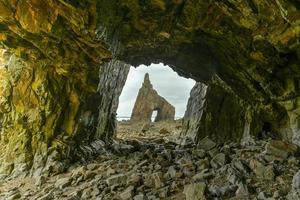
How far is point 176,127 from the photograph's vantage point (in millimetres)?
26984

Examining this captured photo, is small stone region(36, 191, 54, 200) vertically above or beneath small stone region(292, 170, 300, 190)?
beneath

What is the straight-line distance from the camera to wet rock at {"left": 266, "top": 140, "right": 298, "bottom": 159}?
9789mm

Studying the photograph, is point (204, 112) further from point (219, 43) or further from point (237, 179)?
point (237, 179)

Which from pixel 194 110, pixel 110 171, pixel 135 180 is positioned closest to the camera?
pixel 135 180

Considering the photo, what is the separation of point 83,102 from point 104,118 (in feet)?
10.0

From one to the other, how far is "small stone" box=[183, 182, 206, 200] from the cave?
1.4 inches

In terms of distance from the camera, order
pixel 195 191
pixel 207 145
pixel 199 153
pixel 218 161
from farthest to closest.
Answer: pixel 207 145
pixel 199 153
pixel 218 161
pixel 195 191

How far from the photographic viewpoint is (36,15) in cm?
970

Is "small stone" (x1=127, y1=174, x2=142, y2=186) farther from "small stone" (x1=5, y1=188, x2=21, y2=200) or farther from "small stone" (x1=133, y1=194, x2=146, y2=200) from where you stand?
"small stone" (x1=5, y1=188, x2=21, y2=200)

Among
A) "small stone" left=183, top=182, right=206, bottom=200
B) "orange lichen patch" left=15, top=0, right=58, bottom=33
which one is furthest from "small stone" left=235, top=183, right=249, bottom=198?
"orange lichen patch" left=15, top=0, right=58, bottom=33

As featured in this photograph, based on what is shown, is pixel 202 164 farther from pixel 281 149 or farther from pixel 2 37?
pixel 2 37

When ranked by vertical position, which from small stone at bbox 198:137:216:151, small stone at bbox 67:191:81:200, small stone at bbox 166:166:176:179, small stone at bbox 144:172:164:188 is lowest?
small stone at bbox 67:191:81:200

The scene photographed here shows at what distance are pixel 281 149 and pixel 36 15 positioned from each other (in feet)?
28.2

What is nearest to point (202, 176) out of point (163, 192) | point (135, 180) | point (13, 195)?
point (163, 192)
